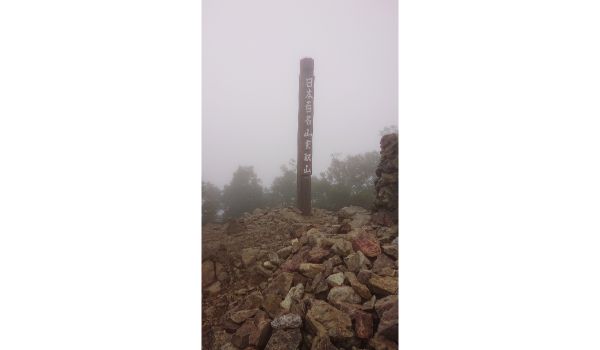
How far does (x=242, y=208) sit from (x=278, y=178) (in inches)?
11.4

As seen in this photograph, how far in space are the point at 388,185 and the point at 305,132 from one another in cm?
59

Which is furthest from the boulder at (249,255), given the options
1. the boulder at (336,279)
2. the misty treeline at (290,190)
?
the boulder at (336,279)

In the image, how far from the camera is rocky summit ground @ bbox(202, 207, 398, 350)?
1439 millimetres

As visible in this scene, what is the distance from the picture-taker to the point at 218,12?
66.4 inches

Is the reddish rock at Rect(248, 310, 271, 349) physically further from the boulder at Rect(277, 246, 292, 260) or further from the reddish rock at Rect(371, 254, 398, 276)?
the reddish rock at Rect(371, 254, 398, 276)

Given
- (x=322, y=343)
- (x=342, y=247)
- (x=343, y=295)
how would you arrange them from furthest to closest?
(x=342, y=247)
(x=343, y=295)
(x=322, y=343)

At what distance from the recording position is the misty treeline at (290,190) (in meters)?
1.68

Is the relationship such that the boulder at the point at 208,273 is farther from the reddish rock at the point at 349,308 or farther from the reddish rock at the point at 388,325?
the reddish rock at the point at 388,325

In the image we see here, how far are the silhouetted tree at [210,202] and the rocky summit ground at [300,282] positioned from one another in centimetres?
6

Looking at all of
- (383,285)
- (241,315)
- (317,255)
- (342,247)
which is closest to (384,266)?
(383,285)

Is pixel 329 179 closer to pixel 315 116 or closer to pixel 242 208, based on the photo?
pixel 315 116

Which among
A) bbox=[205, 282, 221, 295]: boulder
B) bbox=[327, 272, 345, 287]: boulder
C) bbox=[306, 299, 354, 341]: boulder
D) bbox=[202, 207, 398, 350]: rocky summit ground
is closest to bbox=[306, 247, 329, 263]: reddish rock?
bbox=[202, 207, 398, 350]: rocky summit ground

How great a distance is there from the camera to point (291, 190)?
1749 mm

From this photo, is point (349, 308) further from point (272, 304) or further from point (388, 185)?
point (388, 185)
